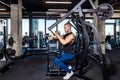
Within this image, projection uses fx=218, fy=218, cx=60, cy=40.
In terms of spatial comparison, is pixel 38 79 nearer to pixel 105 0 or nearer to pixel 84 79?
pixel 84 79

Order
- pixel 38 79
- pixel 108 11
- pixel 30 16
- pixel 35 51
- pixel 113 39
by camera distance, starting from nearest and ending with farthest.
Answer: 1. pixel 108 11
2. pixel 38 79
3. pixel 35 51
4. pixel 30 16
5. pixel 113 39

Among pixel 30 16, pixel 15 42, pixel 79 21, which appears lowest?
pixel 15 42

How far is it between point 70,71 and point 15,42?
5338mm

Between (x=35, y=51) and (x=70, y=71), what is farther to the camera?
(x=35, y=51)

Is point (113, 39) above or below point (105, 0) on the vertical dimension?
below

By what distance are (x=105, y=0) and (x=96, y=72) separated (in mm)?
5107

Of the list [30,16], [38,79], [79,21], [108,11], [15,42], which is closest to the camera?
[108,11]

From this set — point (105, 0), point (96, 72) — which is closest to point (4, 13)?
point (105, 0)

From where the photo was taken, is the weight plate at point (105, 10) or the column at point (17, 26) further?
the column at point (17, 26)

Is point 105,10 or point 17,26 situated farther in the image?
point 17,26

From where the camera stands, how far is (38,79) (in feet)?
17.4

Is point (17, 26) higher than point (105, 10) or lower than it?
lower

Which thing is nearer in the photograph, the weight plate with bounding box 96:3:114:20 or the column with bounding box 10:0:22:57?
the weight plate with bounding box 96:3:114:20

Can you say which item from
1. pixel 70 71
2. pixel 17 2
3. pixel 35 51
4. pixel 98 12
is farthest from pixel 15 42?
pixel 98 12
